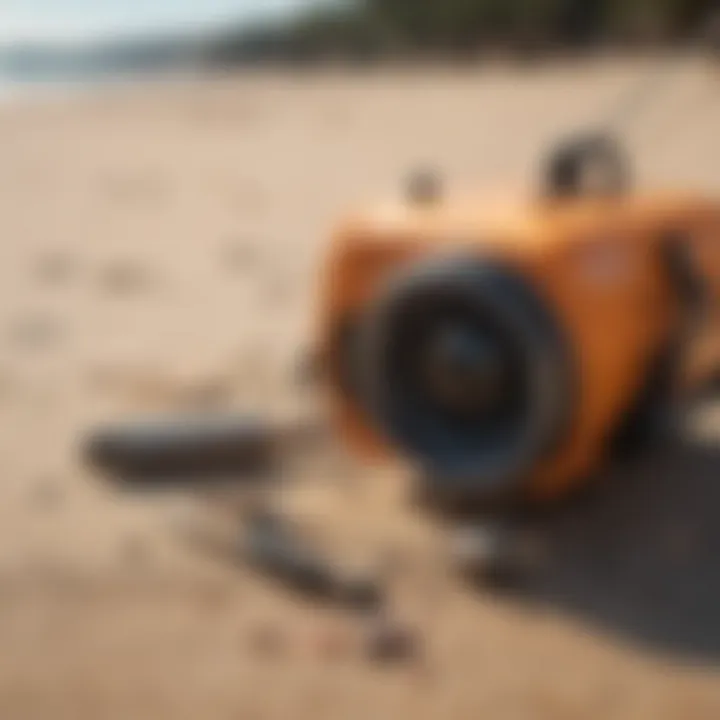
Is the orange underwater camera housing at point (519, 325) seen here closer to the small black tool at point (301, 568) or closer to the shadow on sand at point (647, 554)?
the shadow on sand at point (647, 554)

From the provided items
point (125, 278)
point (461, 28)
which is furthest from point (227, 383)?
point (461, 28)

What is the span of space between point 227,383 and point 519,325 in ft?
4.34

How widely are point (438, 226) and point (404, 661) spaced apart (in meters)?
0.89

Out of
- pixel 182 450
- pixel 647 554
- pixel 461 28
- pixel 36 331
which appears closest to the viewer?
pixel 647 554

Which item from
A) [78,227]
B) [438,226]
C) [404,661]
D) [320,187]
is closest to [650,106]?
[320,187]

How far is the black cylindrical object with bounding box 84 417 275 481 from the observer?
3.99 metres

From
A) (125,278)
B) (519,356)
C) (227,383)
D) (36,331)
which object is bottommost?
(519,356)

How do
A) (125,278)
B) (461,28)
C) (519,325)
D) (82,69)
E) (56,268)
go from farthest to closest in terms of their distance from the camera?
1. (82,69)
2. (461,28)
3. (56,268)
4. (125,278)
5. (519,325)

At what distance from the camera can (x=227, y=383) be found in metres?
4.50

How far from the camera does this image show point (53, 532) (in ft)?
12.2

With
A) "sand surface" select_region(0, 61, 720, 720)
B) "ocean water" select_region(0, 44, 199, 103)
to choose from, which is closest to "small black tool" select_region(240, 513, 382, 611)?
"sand surface" select_region(0, 61, 720, 720)

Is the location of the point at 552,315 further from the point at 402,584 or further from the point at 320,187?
the point at 320,187

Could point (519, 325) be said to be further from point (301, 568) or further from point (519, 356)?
point (301, 568)

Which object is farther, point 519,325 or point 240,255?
point 240,255
